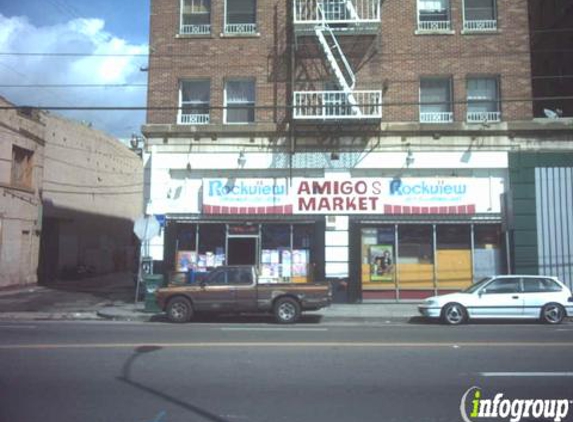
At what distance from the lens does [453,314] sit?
1551 centimetres

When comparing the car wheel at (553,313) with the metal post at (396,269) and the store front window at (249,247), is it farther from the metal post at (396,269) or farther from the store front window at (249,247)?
the store front window at (249,247)

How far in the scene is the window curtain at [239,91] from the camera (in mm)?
21766

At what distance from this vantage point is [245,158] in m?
21.1

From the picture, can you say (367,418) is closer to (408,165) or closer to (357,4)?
(408,165)

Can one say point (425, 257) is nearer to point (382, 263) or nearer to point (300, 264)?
point (382, 263)

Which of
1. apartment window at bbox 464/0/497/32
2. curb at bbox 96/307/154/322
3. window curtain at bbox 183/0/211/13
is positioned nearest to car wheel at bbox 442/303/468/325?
curb at bbox 96/307/154/322

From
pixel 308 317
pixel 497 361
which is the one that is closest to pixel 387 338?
pixel 497 361

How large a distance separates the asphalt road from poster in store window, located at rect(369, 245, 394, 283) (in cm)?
772

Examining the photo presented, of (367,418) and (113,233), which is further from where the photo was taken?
(113,233)

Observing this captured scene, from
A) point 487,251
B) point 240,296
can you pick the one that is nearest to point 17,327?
point 240,296

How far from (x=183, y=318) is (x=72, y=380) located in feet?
26.9

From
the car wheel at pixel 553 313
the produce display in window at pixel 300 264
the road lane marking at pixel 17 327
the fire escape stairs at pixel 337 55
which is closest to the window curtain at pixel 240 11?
the fire escape stairs at pixel 337 55

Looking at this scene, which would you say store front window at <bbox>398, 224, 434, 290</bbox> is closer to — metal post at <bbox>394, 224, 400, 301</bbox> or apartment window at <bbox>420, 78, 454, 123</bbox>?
metal post at <bbox>394, 224, 400, 301</bbox>

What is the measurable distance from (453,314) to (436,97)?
919 centimetres
